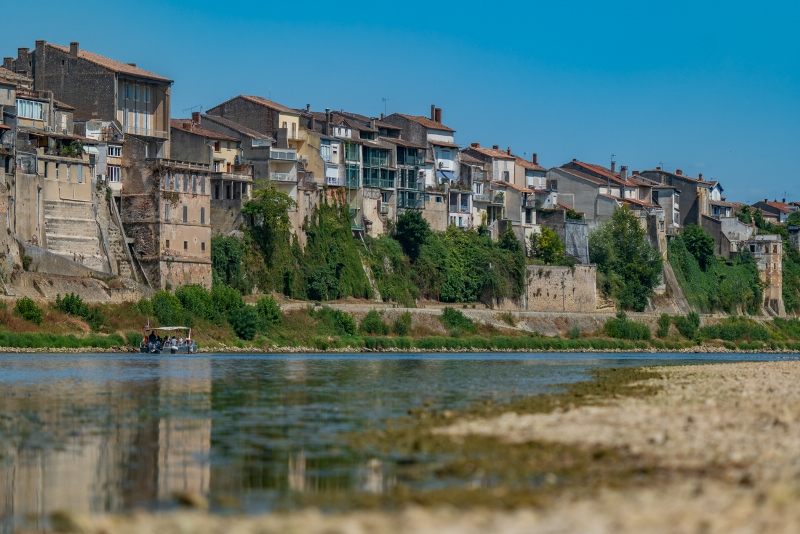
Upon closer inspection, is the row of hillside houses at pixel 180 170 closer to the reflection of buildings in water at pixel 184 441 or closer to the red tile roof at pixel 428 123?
the red tile roof at pixel 428 123

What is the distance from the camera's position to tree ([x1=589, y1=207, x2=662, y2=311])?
375ft

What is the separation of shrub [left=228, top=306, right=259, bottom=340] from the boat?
450cm

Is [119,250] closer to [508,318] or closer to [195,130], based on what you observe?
[195,130]

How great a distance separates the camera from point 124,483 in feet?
71.0

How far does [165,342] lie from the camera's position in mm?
72125

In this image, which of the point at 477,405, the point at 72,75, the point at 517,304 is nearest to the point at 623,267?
the point at 517,304

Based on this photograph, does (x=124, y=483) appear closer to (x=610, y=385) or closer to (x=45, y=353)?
(x=610, y=385)

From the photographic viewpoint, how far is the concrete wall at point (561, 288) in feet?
355

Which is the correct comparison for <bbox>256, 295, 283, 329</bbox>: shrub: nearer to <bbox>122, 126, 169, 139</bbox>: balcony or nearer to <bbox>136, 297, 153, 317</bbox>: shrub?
<bbox>136, 297, 153, 317</bbox>: shrub

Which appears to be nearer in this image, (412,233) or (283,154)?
(283,154)

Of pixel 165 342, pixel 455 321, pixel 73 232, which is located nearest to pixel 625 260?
pixel 455 321

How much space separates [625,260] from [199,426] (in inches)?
3566

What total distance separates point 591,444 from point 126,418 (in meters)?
12.4

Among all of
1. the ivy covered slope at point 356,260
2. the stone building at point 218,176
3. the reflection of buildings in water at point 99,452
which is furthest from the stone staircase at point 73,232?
the reflection of buildings in water at point 99,452
